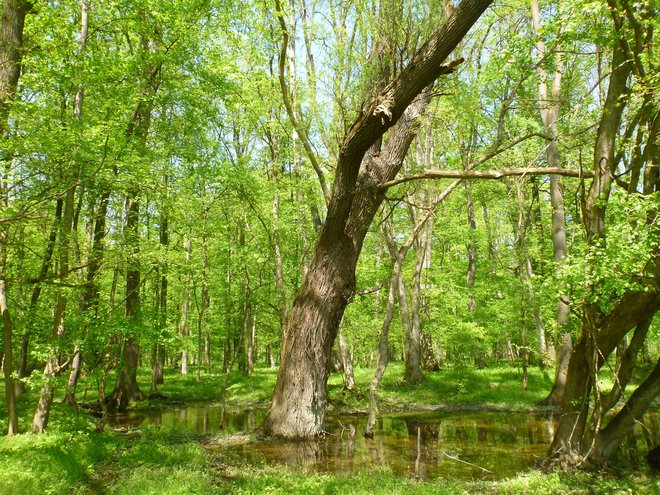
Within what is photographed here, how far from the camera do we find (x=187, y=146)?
15.4m

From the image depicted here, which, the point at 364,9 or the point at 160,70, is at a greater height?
the point at 160,70

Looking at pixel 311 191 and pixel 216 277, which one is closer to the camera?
pixel 311 191

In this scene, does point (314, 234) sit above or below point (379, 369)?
above

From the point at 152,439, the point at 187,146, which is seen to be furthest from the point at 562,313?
the point at 187,146

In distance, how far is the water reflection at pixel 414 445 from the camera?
816 centimetres

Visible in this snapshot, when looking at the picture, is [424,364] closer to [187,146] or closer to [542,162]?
[542,162]

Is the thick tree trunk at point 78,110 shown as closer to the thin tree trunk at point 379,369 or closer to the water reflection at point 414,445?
the water reflection at point 414,445

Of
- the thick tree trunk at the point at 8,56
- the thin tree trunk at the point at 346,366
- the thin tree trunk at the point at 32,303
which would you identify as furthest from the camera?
the thin tree trunk at the point at 346,366

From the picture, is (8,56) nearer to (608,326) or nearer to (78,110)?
(78,110)

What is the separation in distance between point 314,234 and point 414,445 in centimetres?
973

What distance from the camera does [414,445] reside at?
10.6 metres

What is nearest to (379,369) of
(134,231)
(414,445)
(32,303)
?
(414,445)

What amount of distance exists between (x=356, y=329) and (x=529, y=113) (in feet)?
35.9

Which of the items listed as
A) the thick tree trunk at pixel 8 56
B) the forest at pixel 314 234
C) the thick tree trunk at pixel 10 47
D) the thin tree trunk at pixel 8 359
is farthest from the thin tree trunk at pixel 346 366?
the thick tree trunk at pixel 10 47
